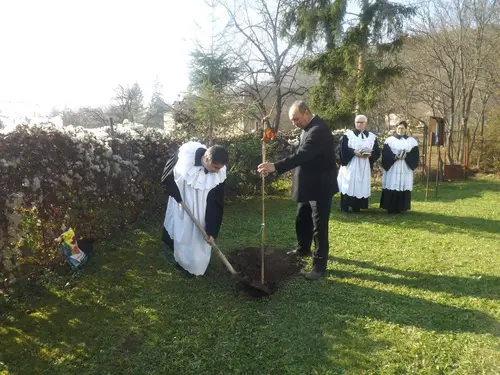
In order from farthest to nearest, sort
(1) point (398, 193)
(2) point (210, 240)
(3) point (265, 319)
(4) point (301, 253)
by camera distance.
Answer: (1) point (398, 193)
(4) point (301, 253)
(2) point (210, 240)
(3) point (265, 319)

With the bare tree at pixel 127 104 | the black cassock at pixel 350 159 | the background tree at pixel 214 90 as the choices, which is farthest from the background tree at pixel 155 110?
the black cassock at pixel 350 159

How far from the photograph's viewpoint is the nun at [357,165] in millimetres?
7758

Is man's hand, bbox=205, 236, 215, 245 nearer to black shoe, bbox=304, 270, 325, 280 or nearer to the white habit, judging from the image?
the white habit

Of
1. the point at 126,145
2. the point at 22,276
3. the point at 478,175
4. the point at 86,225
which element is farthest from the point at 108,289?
the point at 478,175

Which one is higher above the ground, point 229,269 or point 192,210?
point 192,210

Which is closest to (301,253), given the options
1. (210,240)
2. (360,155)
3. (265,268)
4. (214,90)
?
(265,268)

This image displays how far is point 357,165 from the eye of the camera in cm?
784

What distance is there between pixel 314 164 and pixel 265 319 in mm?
1894

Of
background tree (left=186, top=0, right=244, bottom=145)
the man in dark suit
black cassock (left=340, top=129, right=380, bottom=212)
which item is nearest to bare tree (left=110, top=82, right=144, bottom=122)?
background tree (left=186, top=0, right=244, bottom=145)

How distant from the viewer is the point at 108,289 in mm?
4086

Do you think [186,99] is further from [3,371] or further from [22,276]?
[3,371]

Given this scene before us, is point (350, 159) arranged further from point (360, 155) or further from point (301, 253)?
point (301, 253)

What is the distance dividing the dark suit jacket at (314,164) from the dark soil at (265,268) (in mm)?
939

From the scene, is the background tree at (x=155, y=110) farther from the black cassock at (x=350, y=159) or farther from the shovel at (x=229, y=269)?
the shovel at (x=229, y=269)
